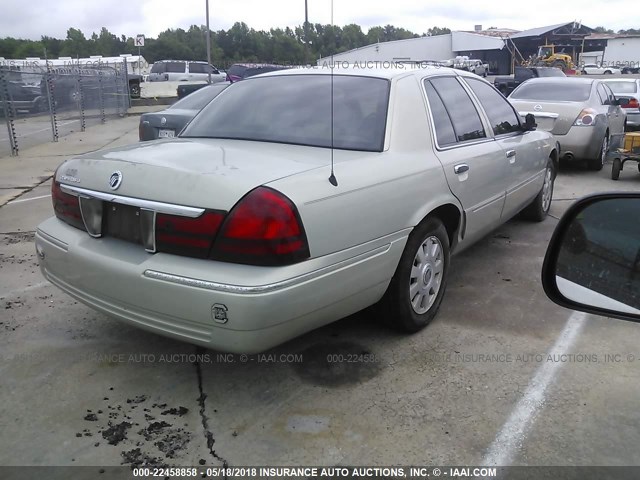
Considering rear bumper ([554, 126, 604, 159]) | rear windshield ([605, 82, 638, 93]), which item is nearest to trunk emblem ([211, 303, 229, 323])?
rear bumper ([554, 126, 604, 159])

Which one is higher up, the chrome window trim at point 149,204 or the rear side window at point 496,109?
the rear side window at point 496,109

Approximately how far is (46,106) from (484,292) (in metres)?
13.8

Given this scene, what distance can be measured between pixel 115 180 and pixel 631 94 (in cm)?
1579

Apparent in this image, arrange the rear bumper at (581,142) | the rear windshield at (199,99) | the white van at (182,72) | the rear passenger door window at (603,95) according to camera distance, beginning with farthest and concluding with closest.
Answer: the white van at (182,72), the rear passenger door window at (603,95), the rear windshield at (199,99), the rear bumper at (581,142)

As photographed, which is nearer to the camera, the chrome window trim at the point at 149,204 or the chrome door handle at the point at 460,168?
the chrome window trim at the point at 149,204

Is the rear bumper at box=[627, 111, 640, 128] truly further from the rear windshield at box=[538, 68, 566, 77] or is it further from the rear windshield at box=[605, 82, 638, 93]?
the rear windshield at box=[538, 68, 566, 77]

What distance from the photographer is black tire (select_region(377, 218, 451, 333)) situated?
3225 mm

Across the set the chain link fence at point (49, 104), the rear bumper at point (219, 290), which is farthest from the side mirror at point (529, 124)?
the chain link fence at point (49, 104)

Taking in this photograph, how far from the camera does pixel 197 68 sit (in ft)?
97.1

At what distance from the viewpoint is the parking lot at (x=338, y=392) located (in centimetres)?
249

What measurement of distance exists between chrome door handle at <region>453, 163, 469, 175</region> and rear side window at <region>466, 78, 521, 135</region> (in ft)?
2.79

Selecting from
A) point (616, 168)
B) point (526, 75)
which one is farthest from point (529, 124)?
point (526, 75)

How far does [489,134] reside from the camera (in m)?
4.35

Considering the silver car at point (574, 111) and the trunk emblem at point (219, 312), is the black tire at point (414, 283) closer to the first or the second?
the trunk emblem at point (219, 312)
